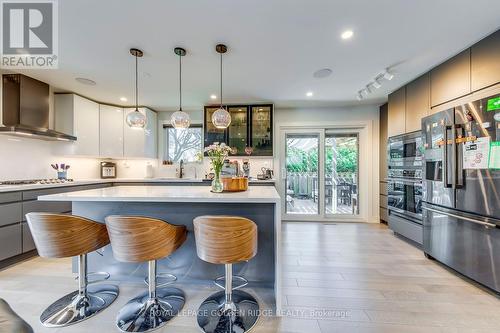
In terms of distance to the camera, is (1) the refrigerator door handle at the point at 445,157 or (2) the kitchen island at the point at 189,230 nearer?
(2) the kitchen island at the point at 189,230

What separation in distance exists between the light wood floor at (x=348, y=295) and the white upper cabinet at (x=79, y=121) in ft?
6.46

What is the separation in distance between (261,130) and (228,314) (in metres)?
3.31

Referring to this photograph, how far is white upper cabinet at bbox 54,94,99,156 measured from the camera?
147 inches

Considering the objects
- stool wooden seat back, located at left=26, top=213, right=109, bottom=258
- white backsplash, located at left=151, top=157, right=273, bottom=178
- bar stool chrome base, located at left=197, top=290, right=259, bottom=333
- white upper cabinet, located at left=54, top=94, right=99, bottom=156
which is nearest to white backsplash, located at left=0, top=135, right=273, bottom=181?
white backsplash, located at left=151, top=157, right=273, bottom=178

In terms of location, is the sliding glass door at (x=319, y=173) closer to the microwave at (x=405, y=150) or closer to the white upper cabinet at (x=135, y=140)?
the microwave at (x=405, y=150)

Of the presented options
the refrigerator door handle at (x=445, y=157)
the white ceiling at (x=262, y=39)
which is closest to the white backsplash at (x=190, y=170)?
the white ceiling at (x=262, y=39)

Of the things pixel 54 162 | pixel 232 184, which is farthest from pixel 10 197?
pixel 232 184

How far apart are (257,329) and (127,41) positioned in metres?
2.94

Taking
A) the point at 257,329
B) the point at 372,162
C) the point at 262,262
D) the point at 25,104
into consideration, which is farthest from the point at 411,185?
the point at 25,104

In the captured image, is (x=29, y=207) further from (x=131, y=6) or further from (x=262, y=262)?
(x=262, y=262)

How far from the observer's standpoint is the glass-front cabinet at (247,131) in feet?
14.3

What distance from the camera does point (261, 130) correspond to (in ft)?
14.3

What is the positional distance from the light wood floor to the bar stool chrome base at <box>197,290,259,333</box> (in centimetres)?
8

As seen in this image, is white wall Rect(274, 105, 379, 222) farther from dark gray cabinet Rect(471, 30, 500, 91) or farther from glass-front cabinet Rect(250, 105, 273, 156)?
dark gray cabinet Rect(471, 30, 500, 91)
